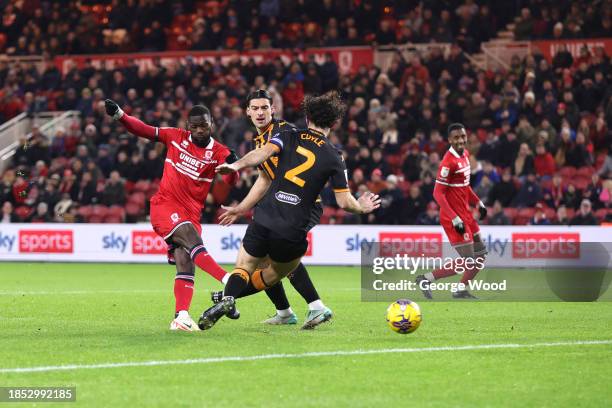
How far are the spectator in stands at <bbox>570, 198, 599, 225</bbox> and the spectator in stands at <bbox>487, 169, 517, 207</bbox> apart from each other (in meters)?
1.51

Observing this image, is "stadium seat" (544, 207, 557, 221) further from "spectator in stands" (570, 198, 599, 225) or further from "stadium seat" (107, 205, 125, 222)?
"stadium seat" (107, 205, 125, 222)

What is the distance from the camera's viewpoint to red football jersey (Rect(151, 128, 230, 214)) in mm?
11234

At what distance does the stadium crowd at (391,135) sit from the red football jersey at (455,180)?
7.40m

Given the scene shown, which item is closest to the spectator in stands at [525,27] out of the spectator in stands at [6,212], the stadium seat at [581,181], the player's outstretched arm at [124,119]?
the stadium seat at [581,181]

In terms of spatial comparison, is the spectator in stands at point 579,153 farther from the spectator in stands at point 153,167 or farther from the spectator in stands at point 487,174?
the spectator in stands at point 153,167

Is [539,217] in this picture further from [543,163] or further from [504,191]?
[543,163]

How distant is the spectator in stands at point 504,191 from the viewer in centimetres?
2334

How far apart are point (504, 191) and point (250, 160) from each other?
14801 millimetres

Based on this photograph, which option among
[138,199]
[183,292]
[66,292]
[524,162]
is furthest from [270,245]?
[138,199]

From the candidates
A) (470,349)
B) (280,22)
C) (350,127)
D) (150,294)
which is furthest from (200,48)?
(470,349)

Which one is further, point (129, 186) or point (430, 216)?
point (129, 186)

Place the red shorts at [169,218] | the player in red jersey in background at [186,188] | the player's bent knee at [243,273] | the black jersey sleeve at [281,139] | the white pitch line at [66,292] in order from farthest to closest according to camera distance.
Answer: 1. the white pitch line at [66,292]
2. the red shorts at [169,218]
3. the player in red jersey in background at [186,188]
4. the player's bent knee at [243,273]
5. the black jersey sleeve at [281,139]

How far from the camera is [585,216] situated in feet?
73.6

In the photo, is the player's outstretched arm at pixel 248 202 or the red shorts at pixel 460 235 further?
the red shorts at pixel 460 235
